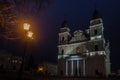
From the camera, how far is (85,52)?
4378 cm

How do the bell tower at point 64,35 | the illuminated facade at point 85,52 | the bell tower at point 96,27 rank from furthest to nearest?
1. the bell tower at point 64,35
2. the bell tower at point 96,27
3. the illuminated facade at point 85,52

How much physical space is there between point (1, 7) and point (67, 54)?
1631 inches

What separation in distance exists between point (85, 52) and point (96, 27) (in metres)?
7.56

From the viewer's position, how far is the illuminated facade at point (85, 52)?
40353 millimetres

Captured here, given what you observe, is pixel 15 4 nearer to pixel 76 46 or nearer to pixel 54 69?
pixel 76 46

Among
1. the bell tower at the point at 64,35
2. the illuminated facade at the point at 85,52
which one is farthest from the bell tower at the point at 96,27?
the bell tower at the point at 64,35

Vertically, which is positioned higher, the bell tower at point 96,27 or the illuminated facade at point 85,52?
the bell tower at point 96,27

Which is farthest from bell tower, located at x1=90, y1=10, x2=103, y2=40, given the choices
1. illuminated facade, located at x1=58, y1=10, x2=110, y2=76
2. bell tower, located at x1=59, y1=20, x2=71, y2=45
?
bell tower, located at x1=59, y1=20, x2=71, y2=45

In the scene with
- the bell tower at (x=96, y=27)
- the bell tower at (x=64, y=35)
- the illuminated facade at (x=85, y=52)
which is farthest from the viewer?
the bell tower at (x=64, y=35)

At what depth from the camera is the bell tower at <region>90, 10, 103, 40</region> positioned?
4212 cm

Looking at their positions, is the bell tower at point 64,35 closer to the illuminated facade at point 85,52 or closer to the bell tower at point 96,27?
the illuminated facade at point 85,52

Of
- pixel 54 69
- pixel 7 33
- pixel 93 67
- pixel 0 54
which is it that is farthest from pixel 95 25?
pixel 7 33

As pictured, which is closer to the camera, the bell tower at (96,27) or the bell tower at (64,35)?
the bell tower at (96,27)

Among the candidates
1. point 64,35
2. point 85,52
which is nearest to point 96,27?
point 85,52
